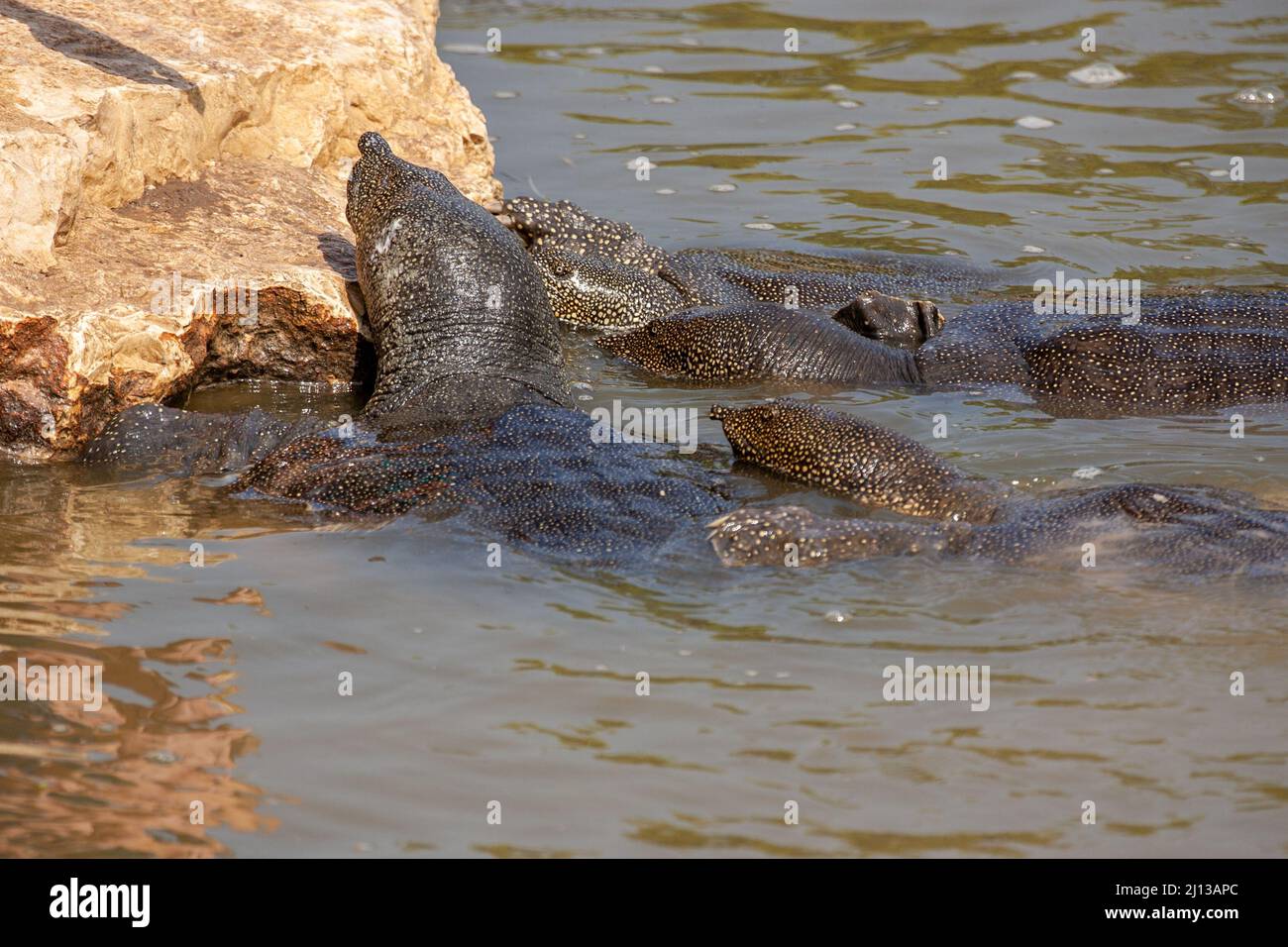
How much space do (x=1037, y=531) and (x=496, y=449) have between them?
6.13 ft

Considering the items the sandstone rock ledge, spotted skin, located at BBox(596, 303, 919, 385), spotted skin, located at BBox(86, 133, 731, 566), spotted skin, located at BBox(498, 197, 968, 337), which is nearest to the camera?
spotted skin, located at BBox(86, 133, 731, 566)

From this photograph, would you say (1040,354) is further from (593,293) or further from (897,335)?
(593,293)

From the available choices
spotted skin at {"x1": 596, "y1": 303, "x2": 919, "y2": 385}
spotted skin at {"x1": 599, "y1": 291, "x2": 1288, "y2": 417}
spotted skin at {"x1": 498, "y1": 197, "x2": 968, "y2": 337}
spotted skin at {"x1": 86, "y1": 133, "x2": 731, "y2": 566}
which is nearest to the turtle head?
spotted skin at {"x1": 498, "y1": 197, "x2": 968, "y2": 337}

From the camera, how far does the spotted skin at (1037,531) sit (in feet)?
15.4

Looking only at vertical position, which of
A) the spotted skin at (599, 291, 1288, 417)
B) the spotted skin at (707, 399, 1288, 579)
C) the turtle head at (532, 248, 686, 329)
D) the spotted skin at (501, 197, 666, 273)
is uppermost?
the spotted skin at (501, 197, 666, 273)

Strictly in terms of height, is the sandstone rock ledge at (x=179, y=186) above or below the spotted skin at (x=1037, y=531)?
above

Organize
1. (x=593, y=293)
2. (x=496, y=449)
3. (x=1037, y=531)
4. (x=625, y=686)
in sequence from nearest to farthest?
(x=625, y=686), (x=1037, y=531), (x=496, y=449), (x=593, y=293)

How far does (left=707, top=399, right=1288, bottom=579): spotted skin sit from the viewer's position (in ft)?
15.4

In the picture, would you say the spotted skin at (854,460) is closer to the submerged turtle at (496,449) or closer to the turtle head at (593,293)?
the submerged turtle at (496,449)

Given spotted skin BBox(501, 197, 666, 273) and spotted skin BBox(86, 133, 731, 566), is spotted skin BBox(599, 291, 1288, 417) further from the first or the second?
spotted skin BBox(86, 133, 731, 566)

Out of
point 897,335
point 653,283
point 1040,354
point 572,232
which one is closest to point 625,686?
point 1040,354

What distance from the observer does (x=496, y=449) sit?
5.47 metres

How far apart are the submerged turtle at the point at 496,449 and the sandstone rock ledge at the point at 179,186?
313 millimetres

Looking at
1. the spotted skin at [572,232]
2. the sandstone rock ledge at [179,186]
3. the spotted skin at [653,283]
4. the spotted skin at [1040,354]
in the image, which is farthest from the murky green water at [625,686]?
the spotted skin at [572,232]
